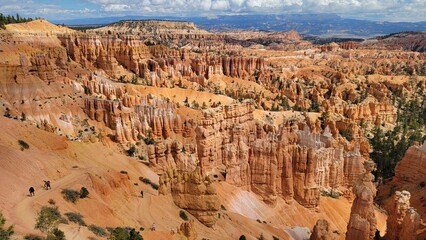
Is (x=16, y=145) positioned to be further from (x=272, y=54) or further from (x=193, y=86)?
(x=272, y=54)

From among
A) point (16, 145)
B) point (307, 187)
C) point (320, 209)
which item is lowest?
point (320, 209)

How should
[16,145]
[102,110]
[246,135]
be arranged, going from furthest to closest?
[102,110]
[246,135]
[16,145]

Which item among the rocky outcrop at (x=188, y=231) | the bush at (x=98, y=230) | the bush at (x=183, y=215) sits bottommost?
the bush at (x=183, y=215)

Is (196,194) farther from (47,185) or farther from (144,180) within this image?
(47,185)

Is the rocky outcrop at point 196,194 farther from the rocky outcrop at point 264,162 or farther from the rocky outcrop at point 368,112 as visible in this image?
the rocky outcrop at point 368,112

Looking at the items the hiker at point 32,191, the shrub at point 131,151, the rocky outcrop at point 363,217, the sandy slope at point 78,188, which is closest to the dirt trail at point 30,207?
the sandy slope at point 78,188

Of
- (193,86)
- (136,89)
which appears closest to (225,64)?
(193,86)

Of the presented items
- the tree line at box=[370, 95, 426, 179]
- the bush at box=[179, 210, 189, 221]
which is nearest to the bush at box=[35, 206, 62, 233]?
the bush at box=[179, 210, 189, 221]
